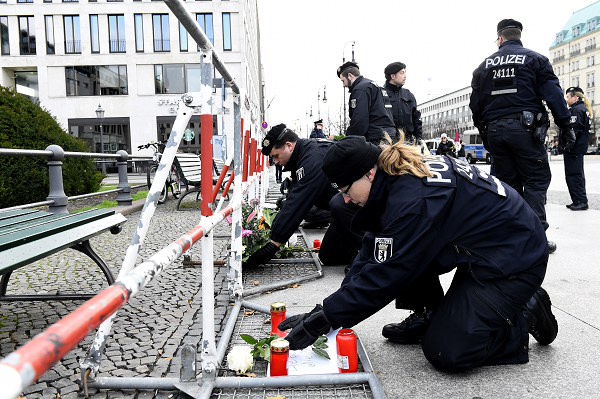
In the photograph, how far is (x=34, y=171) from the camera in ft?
25.8

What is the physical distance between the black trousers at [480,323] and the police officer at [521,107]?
2697 millimetres

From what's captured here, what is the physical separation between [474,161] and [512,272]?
3670 cm

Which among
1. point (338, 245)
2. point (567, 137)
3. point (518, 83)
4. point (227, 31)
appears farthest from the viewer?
point (227, 31)

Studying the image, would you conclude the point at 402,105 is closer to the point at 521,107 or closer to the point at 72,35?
the point at 521,107

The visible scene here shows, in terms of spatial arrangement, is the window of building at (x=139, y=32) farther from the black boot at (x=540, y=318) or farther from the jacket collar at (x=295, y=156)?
the black boot at (x=540, y=318)

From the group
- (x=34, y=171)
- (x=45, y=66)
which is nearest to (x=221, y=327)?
(x=34, y=171)

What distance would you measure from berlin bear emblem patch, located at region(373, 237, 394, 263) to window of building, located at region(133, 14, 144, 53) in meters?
39.5

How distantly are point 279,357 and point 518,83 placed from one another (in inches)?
151

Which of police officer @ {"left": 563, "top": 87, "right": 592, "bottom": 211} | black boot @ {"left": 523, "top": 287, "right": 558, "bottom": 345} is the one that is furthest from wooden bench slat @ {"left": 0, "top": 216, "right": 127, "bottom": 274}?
police officer @ {"left": 563, "top": 87, "right": 592, "bottom": 211}

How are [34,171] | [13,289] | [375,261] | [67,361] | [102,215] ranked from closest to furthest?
1. [375,261]
2. [67,361]
3. [102,215]
4. [13,289]
5. [34,171]

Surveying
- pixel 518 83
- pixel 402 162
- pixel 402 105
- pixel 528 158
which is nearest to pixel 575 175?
pixel 402 105

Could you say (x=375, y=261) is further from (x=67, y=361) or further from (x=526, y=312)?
(x=67, y=361)

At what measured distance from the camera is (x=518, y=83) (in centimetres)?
485

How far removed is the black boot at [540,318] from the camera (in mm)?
2570
